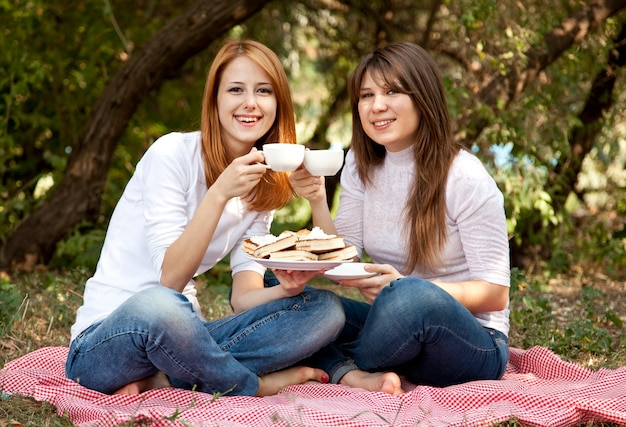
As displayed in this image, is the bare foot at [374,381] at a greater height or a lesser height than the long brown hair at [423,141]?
lesser

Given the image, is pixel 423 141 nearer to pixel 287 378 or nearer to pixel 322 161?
pixel 322 161

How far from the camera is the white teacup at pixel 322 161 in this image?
2709 millimetres

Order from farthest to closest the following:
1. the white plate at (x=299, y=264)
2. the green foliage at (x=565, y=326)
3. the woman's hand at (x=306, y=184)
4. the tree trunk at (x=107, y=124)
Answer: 1. the tree trunk at (x=107, y=124)
2. the green foliage at (x=565, y=326)
3. the woman's hand at (x=306, y=184)
4. the white plate at (x=299, y=264)

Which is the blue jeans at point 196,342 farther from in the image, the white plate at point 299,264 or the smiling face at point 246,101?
the smiling face at point 246,101

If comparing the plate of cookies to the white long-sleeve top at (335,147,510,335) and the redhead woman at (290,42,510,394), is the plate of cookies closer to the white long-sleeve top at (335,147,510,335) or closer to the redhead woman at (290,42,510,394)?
the redhead woman at (290,42,510,394)

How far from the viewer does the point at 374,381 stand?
2.90 m

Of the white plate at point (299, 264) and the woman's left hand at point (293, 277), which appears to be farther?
the woman's left hand at point (293, 277)

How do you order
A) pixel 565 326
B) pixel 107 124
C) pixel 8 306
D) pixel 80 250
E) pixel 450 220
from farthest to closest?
pixel 107 124, pixel 80 250, pixel 565 326, pixel 8 306, pixel 450 220

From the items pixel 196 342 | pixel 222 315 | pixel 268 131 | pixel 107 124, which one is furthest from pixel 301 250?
pixel 107 124

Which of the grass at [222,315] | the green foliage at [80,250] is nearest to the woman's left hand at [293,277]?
the grass at [222,315]

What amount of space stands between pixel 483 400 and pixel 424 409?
21 centimetres

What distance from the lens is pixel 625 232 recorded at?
575 cm

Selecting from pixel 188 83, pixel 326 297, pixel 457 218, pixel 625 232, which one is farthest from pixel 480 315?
pixel 188 83

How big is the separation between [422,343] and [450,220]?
1.55ft
